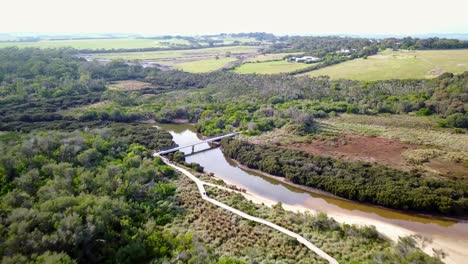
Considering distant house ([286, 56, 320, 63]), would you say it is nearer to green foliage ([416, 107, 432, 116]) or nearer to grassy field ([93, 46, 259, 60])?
grassy field ([93, 46, 259, 60])

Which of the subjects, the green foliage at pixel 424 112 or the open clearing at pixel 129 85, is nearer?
the green foliage at pixel 424 112

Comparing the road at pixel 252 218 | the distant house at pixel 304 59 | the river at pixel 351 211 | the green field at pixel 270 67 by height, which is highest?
the distant house at pixel 304 59

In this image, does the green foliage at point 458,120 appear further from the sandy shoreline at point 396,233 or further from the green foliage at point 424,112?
the sandy shoreline at point 396,233

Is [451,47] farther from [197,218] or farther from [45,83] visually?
[45,83]

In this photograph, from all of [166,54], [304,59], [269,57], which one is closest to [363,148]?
[304,59]

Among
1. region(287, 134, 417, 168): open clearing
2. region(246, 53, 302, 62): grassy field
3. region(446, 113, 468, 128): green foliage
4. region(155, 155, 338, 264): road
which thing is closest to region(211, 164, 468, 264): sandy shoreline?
region(155, 155, 338, 264): road

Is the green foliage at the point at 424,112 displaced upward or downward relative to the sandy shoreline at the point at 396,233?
upward

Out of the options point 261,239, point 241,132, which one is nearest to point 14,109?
point 241,132

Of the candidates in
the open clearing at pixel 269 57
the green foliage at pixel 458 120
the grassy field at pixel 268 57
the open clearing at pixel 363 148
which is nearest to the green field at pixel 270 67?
the grassy field at pixel 268 57
